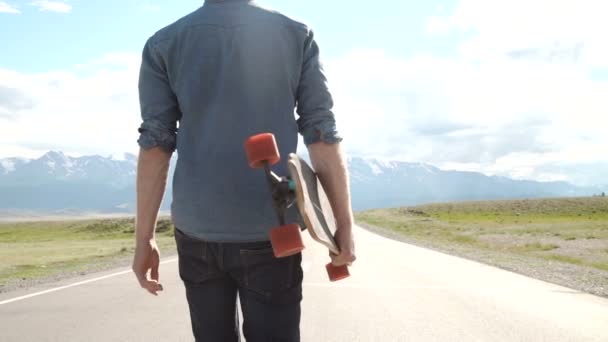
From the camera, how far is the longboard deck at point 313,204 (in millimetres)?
2051

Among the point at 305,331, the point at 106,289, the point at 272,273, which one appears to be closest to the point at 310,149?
Result: the point at 272,273

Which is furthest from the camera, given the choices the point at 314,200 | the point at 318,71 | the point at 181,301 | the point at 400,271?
the point at 400,271

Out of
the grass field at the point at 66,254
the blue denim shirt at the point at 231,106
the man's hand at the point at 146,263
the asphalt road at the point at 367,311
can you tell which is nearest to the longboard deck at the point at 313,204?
the blue denim shirt at the point at 231,106

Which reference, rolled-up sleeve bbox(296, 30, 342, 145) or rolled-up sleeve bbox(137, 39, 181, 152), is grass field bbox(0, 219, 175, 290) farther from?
rolled-up sleeve bbox(296, 30, 342, 145)

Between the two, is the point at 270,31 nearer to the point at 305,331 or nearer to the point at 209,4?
the point at 209,4

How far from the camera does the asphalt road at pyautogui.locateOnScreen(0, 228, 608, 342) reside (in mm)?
6066

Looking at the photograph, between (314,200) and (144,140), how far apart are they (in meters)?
0.78

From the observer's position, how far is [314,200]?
229cm

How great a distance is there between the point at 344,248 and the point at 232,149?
22.6 inches

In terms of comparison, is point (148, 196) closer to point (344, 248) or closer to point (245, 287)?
point (245, 287)

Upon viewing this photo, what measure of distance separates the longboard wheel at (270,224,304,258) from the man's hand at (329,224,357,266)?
0.39 meters

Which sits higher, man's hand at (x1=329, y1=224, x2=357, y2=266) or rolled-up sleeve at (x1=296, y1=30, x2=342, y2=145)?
rolled-up sleeve at (x1=296, y1=30, x2=342, y2=145)

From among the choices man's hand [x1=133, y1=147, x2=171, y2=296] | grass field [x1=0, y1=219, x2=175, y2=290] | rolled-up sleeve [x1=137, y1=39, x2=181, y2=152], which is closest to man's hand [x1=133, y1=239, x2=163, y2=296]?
man's hand [x1=133, y1=147, x2=171, y2=296]

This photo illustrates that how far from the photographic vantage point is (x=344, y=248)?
2.42m
